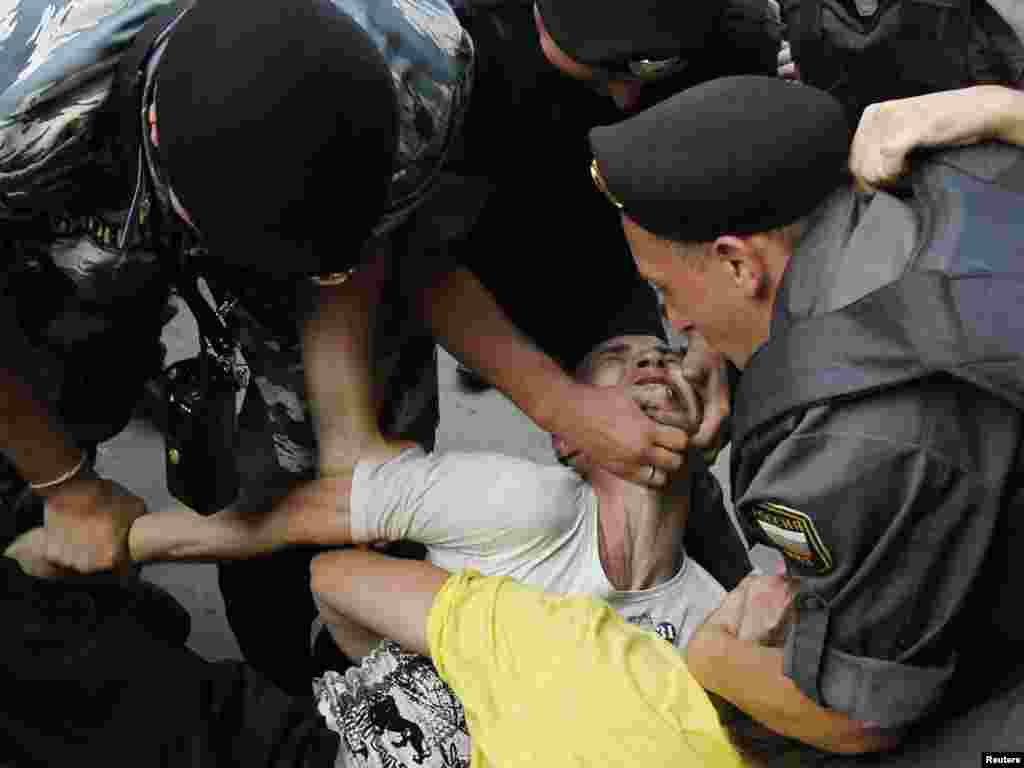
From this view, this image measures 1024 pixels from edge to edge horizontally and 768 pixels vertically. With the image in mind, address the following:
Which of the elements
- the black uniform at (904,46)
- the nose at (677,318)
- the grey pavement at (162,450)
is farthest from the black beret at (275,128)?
the grey pavement at (162,450)

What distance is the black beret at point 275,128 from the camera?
3.96 ft

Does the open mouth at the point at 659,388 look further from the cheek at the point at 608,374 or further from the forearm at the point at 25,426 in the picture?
the forearm at the point at 25,426

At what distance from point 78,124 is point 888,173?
0.93 meters

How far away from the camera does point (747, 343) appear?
1.44 m

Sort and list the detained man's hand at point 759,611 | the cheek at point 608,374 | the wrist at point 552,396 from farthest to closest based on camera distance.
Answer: the cheek at point 608,374 < the wrist at point 552,396 < the detained man's hand at point 759,611

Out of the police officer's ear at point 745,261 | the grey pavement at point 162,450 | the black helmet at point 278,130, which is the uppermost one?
the black helmet at point 278,130

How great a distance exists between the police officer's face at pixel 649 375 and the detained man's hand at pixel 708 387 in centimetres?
1

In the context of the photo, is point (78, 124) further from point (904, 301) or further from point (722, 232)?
point (904, 301)

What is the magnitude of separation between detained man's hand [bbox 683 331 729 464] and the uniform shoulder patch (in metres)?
0.57

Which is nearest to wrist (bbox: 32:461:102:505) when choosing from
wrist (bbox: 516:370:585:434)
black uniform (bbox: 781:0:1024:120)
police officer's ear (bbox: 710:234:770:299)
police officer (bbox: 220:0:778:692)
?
police officer (bbox: 220:0:778:692)

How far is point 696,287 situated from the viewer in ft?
4.69

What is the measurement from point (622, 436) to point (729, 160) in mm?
516

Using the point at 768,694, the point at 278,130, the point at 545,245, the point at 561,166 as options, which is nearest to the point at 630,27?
the point at 561,166

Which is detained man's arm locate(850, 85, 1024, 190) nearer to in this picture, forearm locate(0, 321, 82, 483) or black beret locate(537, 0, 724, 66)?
black beret locate(537, 0, 724, 66)
